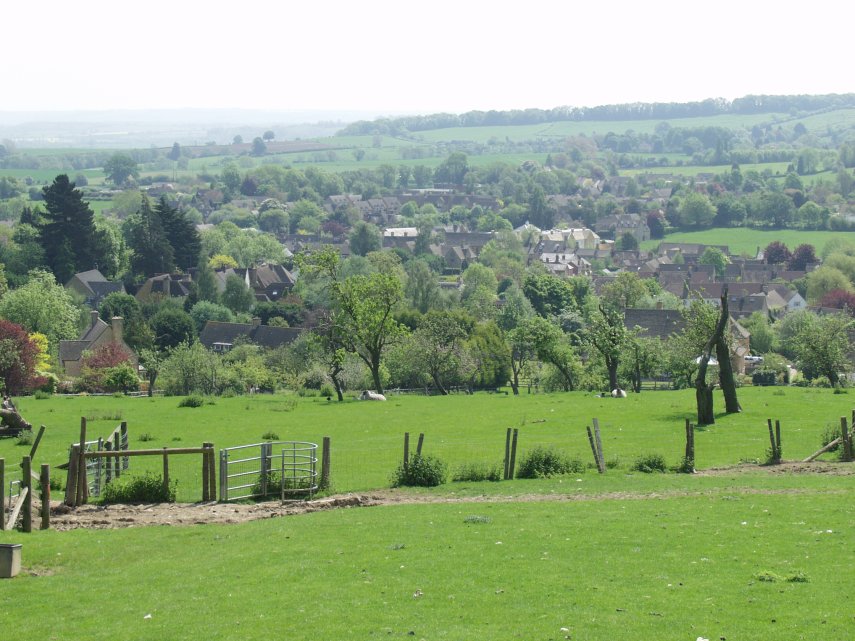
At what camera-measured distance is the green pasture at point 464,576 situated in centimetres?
1619

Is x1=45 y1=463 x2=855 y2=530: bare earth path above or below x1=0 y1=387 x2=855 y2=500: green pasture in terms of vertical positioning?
above

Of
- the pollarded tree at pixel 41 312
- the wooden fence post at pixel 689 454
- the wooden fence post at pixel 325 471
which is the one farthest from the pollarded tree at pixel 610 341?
the pollarded tree at pixel 41 312

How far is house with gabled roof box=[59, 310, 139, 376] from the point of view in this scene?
8494 centimetres

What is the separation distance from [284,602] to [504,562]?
428 cm

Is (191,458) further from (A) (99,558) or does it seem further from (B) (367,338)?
(B) (367,338)

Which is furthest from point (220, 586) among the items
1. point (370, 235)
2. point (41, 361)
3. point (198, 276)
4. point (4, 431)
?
point (370, 235)

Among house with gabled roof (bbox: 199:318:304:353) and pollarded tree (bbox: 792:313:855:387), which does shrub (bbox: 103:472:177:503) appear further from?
house with gabled roof (bbox: 199:318:304:353)

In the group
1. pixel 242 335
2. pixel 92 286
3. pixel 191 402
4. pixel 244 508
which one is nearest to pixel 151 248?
pixel 92 286

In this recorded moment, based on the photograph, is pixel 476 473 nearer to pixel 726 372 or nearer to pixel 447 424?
pixel 447 424

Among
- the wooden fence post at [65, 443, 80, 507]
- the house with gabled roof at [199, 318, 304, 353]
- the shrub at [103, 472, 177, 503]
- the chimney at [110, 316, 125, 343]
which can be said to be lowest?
the house with gabled roof at [199, 318, 304, 353]

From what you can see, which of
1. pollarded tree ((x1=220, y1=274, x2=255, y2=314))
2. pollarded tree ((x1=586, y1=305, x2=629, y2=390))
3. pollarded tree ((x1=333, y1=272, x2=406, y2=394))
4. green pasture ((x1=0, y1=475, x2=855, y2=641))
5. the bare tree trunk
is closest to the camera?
green pasture ((x1=0, y1=475, x2=855, y2=641))

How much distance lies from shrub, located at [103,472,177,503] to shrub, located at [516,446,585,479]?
10.1 meters

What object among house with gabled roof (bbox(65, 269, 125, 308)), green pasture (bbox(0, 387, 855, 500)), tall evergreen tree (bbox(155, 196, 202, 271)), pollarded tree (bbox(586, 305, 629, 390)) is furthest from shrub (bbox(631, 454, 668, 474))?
tall evergreen tree (bbox(155, 196, 202, 271))

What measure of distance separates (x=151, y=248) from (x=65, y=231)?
10.3m
